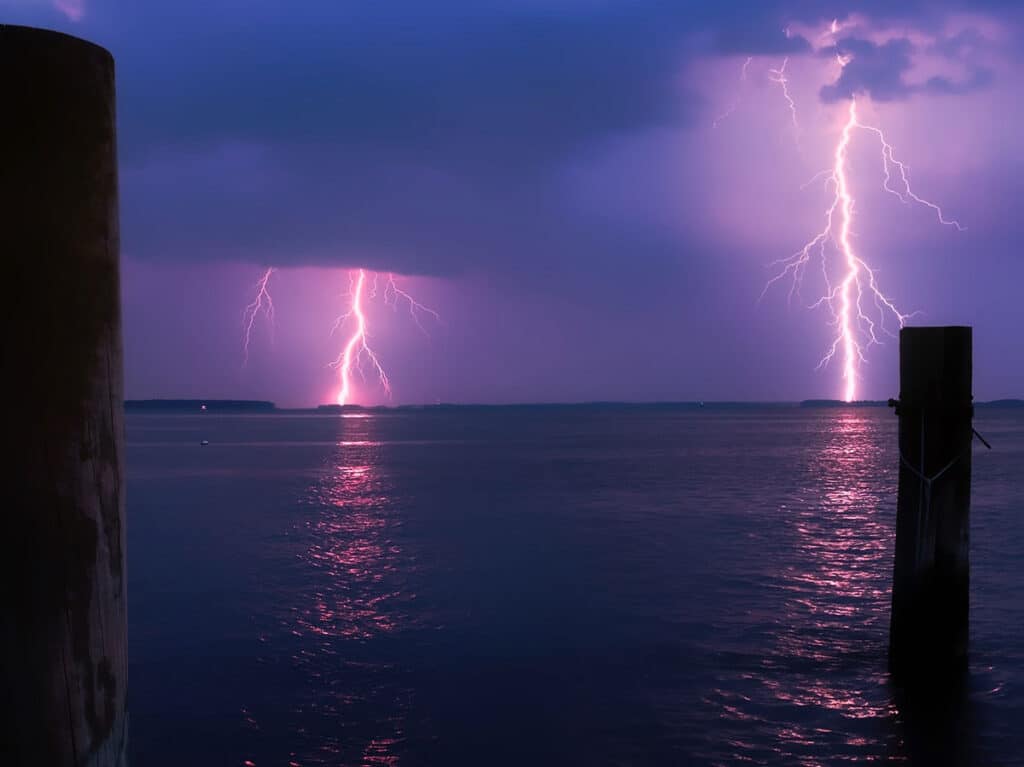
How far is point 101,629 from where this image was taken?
1.81m

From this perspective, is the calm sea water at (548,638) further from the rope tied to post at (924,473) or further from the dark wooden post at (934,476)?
the rope tied to post at (924,473)

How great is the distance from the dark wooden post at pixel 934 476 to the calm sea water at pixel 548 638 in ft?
4.16

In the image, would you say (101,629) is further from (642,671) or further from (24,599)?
(642,671)

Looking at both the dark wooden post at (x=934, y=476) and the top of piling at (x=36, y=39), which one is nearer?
the top of piling at (x=36, y=39)

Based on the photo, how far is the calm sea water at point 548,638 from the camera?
299 inches

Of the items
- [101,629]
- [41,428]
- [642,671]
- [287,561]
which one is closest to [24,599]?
[101,629]

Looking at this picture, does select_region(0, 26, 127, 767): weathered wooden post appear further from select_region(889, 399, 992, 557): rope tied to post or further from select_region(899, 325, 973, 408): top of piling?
select_region(899, 325, 973, 408): top of piling

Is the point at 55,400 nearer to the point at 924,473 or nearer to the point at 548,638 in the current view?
the point at 924,473

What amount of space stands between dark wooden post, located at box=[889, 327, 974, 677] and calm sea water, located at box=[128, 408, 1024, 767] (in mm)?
1267

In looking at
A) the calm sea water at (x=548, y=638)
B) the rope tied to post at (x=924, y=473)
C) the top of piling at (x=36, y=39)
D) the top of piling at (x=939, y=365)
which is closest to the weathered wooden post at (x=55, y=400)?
the top of piling at (x=36, y=39)

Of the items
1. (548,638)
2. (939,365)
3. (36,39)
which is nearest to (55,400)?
(36,39)

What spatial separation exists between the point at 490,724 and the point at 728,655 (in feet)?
11.2

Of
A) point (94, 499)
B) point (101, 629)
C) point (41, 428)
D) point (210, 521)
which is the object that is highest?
point (41, 428)

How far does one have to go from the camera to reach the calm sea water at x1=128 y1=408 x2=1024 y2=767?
759 cm
